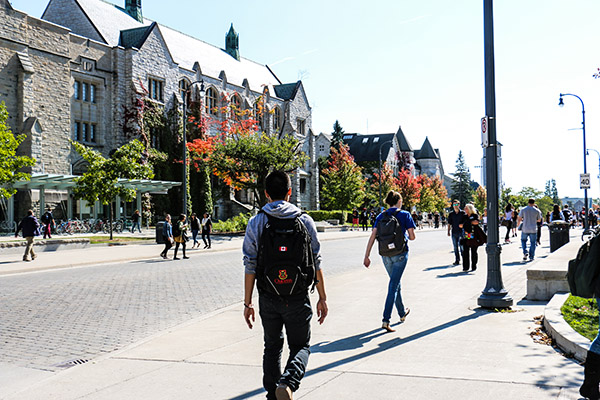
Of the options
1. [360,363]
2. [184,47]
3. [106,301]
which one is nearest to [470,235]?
[106,301]

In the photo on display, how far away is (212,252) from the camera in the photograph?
22.3 m

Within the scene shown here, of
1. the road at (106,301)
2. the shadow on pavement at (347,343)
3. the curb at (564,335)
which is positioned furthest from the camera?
the road at (106,301)

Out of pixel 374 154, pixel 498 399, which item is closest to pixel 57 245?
pixel 498 399

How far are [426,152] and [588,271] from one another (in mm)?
112758

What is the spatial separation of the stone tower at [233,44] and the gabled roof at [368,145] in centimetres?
3164

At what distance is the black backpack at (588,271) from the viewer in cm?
412

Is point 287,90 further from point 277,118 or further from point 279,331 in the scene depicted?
point 279,331

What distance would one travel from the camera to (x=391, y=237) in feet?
22.9

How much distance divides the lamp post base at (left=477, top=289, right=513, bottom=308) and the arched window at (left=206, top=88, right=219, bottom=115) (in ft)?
148

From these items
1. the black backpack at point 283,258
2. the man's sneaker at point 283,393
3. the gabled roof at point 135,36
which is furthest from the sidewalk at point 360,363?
the gabled roof at point 135,36

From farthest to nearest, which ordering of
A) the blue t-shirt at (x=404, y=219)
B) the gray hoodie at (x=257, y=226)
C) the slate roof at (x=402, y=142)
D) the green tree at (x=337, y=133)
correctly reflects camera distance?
the slate roof at (x=402, y=142) < the green tree at (x=337, y=133) < the blue t-shirt at (x=404, y=219) < the gray hoodie at (x=257, y=226)

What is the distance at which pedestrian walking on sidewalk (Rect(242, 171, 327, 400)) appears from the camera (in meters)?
3.78

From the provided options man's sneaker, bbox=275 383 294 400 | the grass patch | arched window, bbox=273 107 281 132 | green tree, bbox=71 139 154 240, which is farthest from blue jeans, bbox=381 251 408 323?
arched window, bbox=273 107 281 132

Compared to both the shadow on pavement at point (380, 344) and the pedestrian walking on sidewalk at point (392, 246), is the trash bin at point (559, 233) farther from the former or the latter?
the pedestrian walking on sidewalk at point (392, 246)
